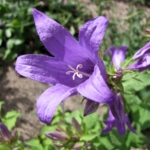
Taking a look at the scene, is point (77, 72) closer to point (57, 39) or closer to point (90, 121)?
point (57, 39)

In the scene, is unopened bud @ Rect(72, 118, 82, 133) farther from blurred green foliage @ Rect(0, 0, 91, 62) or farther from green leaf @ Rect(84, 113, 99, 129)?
blurred green foliage @ Rect(0, 0, 91, 62)

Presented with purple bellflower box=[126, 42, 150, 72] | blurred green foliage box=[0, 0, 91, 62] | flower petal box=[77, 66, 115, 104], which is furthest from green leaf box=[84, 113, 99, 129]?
blurred green foliage box=[0, 0, 91, 62]

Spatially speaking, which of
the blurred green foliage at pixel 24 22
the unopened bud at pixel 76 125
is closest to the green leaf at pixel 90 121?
the unopened bud at pixel 76 125

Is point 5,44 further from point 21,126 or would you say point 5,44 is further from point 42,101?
point 42,101

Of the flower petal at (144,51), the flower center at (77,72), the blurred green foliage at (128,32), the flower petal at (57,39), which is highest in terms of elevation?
the flower petal at (57,39)

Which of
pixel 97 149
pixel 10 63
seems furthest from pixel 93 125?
pixel 10 63

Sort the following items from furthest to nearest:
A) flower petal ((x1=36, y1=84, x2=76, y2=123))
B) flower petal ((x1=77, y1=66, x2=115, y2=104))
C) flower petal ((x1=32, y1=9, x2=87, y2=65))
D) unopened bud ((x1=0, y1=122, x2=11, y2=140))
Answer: unopened bud ((x1=0, y1=122, x2=11, y2=140)), flower petal ((x1=32, y1=9, x2=87, y2=65)), flower petal ((x1=36, y1=84, x2=76, y2=123)), flower petal ((x1=77, y1=66, x2=115, y2=104))

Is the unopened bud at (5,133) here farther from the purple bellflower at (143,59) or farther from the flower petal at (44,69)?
the purple bellflower at (143,59)
